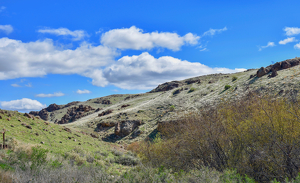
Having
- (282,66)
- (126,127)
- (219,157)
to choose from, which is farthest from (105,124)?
(282,66)

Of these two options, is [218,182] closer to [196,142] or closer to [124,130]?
[196,142]

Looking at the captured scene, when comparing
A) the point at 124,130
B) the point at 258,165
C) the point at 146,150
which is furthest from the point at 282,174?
the point at 124,130

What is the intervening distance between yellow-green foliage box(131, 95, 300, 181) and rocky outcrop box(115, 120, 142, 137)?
26.1 metres

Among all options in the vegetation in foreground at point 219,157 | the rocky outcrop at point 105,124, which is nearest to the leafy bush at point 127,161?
the vegetation in foreground at point 219,157

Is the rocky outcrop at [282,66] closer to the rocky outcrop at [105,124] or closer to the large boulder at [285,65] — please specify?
the large boulder at [285,65]

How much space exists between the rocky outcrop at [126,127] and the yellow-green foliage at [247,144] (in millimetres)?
26069

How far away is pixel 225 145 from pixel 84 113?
75019 millimetres

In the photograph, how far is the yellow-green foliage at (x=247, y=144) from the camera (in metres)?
6.66

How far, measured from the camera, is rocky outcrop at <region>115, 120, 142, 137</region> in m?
36.4

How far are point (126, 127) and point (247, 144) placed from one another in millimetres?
30933

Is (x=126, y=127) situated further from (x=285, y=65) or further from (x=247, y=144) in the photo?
(x=285, y=65)

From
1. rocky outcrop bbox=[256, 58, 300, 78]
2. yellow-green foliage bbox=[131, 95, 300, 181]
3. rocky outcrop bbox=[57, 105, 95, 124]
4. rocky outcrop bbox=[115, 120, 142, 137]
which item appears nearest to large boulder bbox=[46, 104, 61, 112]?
rocky outcrop bbox=[57, 105, 95, 124]

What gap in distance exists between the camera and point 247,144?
26.0 feet

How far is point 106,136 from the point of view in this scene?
37.0 m
